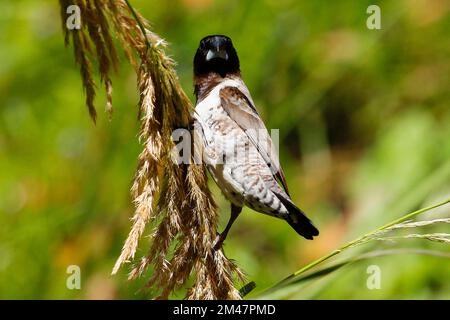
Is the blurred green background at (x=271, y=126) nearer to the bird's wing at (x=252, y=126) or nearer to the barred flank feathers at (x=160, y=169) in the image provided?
the bird's wing at (x=252, y=126)

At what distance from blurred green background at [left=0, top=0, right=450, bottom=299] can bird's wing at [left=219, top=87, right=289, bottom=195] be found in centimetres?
52

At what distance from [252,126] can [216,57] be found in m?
0.28

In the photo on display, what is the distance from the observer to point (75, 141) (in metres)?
4.07

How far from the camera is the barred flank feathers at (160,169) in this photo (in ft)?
5.91

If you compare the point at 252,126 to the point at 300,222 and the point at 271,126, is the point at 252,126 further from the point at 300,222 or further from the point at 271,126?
the point at 271,126

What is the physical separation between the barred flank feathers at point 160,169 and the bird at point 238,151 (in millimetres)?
416

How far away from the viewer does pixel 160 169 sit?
6.31ft

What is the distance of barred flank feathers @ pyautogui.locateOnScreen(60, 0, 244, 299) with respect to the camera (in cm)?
180

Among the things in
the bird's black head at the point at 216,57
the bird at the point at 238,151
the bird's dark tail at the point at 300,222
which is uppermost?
the bird's black head at the point at 216,57

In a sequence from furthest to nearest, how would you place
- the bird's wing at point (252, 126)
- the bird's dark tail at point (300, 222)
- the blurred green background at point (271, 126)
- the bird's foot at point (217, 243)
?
the blurred green background at point (271, 126), the bird's wing at point (252, 126), the bird's dark tail at point (300, 222), the bird's foot at point (217, 243)

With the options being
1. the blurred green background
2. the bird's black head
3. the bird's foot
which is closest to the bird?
the bird's black head

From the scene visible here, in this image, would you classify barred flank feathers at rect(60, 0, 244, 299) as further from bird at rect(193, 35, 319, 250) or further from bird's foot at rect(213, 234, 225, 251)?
bird at rect(193, 35, 319, 250)

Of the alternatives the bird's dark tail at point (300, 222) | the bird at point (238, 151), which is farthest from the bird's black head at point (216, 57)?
the bird's dark tail at point (300, 222)
